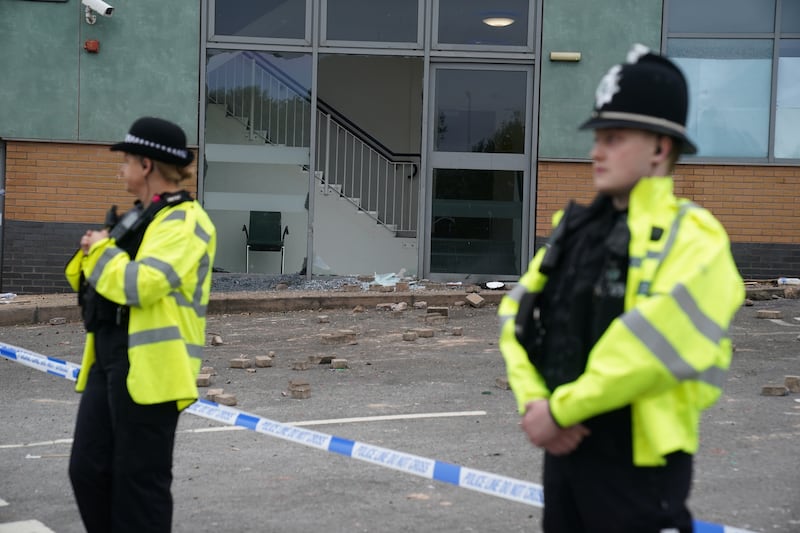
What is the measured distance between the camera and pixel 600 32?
601 inches

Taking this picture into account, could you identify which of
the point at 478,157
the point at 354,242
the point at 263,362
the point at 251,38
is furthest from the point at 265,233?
the point at 263,362

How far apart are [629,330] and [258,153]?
43.4 feet

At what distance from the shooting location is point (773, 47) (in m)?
15.3

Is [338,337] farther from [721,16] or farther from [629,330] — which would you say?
[629,330]

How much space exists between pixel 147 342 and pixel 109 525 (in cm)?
71

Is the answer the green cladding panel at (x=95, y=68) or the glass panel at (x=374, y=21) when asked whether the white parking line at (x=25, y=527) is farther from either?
the glass panel at (x=374, y=21)

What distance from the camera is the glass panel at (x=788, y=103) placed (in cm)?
1533

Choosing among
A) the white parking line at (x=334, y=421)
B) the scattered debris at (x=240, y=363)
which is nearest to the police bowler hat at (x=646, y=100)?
the white parking line at (x=334, y=421)

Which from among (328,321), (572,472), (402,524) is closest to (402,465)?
(402,524)

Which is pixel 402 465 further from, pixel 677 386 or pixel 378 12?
pixel 378 12

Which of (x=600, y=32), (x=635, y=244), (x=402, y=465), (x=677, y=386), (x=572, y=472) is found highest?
(x=600, y=32)

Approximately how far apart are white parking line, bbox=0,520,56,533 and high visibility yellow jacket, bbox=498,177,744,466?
322 cm

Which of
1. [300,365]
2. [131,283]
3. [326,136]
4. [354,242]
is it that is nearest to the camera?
[131,283]

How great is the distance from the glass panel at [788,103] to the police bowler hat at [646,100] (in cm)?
1340
